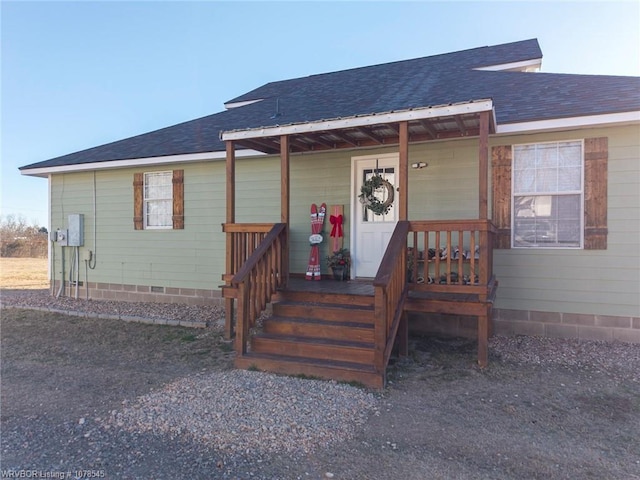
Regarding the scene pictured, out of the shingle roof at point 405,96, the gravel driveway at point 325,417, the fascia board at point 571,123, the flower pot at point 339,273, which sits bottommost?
the gravel driveway at point 325,417

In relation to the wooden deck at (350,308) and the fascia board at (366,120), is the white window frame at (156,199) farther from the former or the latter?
the wooden deck at (350,308)

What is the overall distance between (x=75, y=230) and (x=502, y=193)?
8.44 meters

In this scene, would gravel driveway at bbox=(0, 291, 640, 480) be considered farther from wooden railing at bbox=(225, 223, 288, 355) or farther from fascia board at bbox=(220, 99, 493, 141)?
fascia board at bbox=(220, 99, 493, 141)

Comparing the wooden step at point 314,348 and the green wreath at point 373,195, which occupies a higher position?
the green wreath at point 373,195

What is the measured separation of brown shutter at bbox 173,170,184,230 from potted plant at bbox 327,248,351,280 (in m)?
3.24

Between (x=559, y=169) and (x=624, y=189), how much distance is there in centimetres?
77

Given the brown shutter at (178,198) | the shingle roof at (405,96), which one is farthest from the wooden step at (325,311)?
the brown shutter at (178,198)

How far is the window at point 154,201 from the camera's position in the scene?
26.8 feet

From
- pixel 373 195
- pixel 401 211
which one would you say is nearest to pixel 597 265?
pixel 401 211

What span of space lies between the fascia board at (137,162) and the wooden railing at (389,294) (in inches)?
134

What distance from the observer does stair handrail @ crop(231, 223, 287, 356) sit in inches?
178

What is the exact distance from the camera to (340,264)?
21.1 ft

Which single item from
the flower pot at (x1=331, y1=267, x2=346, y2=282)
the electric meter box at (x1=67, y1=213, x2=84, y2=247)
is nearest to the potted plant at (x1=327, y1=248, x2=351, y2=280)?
the flower pot at (x1=331, y1=267, x2=346, y2=282)

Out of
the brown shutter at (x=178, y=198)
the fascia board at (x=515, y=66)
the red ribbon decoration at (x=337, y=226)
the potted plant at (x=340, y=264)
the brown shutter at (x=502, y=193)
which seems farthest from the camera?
the brown shutter at (x=178, y=198)
